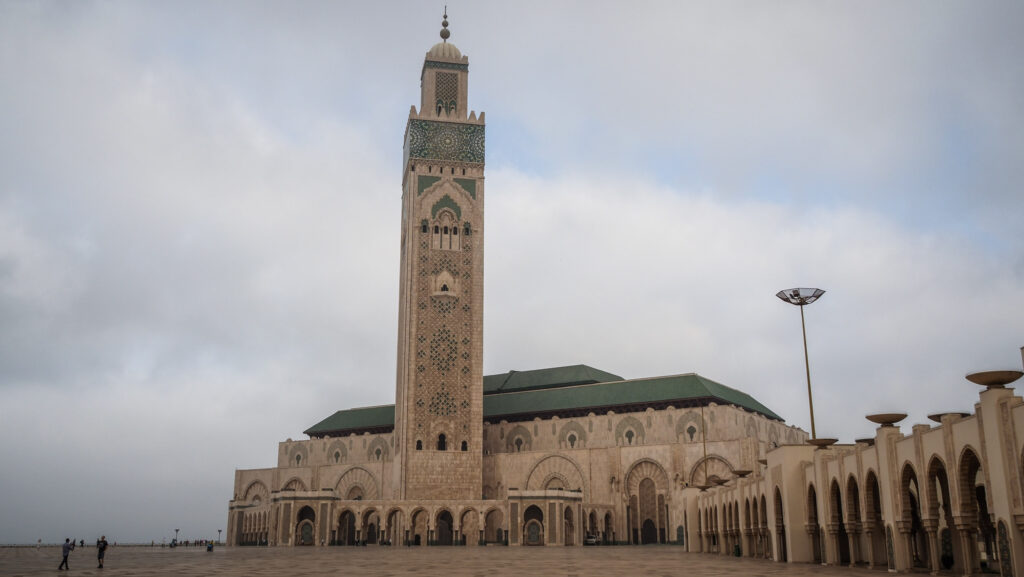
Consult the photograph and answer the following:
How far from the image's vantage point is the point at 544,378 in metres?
62.4

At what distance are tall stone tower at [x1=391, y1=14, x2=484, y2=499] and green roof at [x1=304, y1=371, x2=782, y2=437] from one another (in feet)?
19.5

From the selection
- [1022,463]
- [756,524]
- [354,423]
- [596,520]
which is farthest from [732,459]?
[1022,463]

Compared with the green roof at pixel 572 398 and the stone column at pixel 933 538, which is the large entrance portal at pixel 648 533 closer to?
the green roof at pixel 572 398

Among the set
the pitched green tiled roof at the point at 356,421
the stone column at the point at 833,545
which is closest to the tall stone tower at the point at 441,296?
the pitched green tiled roof at the point at 356,421

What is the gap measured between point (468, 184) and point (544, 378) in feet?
51.0

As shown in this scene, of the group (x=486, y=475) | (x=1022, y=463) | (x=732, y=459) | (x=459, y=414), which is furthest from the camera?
(x=486, y=475)

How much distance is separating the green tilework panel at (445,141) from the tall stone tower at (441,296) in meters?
0.06

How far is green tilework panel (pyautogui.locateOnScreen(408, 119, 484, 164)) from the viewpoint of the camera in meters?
55.7

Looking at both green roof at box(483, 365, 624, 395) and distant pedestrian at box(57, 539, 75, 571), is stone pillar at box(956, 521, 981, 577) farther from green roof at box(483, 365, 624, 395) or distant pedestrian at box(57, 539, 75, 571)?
green roof at box(483, 365, 624, 395)

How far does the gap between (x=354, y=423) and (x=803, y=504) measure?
44381 mm

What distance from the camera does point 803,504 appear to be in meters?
23.5

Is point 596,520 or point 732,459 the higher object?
point 732,459

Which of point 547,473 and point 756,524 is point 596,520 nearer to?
point 547,473

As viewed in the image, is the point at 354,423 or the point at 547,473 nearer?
the point at 547,473
